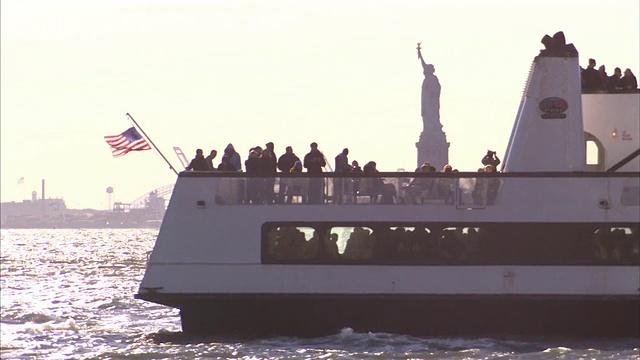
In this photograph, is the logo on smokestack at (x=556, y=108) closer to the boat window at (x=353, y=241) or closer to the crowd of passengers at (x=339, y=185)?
the crowd of passengers at (x=339, y=185)

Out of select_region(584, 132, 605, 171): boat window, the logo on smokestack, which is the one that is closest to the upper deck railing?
the logo on smokestack

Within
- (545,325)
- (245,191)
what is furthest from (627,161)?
(245,191)

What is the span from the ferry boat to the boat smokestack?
3 centimetres

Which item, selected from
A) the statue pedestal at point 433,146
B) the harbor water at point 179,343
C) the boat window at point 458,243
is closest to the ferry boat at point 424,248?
the boat window at point 458,243

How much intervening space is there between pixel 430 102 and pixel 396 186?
114574 millimetres

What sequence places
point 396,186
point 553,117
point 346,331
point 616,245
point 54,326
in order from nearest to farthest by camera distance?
point 616,245 → point 396,186 → point 346,331 → point 553,117 → point 54,326

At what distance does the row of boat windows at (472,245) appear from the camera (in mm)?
28406

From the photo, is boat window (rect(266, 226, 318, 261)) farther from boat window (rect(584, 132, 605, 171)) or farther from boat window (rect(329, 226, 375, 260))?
boat window (rect(584, 132, 605, 171))

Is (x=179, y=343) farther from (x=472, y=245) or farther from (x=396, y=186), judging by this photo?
(x=472, y=245)

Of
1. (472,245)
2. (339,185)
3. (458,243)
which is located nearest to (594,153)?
(472,245)

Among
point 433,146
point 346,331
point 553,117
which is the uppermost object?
point 433,146

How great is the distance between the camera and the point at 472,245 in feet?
93.6

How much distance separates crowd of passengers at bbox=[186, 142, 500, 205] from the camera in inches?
1125

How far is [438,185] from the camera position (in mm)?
28578
